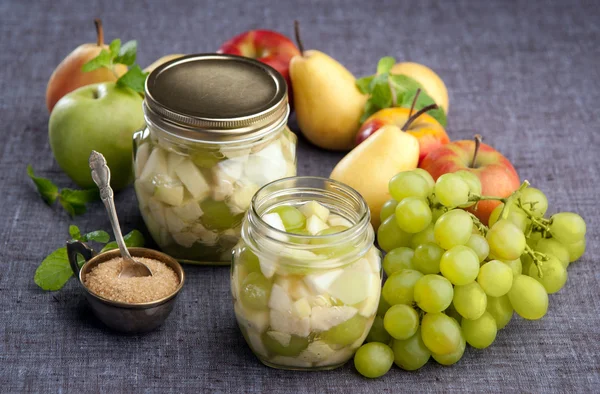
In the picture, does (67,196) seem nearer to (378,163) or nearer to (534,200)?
(378,163)

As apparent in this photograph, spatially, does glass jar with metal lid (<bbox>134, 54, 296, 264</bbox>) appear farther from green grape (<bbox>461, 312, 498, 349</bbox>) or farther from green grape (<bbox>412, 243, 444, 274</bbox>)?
green grape (<bbox>461, 312, 498, 349</bbox>)

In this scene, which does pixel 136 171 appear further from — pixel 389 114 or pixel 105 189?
pixel 389 114

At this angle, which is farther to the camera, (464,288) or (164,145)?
(164,145)

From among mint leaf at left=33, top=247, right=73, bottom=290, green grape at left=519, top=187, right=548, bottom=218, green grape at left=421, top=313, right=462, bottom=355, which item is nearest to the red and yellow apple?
green grape at left=519, top=187, right=548, bottom=218

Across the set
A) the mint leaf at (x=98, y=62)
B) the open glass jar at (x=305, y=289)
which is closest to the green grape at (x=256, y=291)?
the open glass jar at (x=305, y=289)

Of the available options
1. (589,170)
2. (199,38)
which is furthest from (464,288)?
(199,38)

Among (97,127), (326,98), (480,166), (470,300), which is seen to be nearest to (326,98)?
(326,98)

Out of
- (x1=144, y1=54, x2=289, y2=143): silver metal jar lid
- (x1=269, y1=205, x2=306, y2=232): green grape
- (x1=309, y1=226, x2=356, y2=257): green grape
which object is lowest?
(x1=269, y1=205, x2=306, y2=232): green grape
